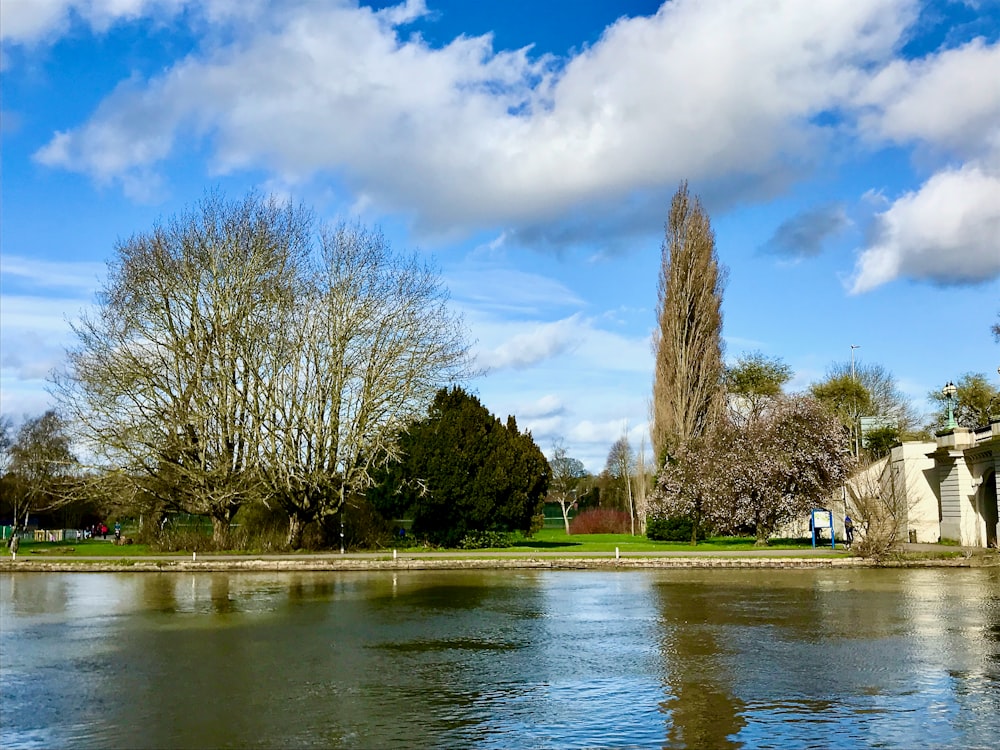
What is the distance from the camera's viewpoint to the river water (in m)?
10.6

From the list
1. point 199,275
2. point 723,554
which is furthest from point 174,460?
point 723,554

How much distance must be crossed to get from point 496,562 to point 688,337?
2907cm

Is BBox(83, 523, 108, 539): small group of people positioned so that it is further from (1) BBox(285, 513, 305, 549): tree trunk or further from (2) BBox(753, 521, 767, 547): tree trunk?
(2) BBox(753, 521, 767, 547): tree trunk

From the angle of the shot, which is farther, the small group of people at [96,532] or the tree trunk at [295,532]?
the small group of people at [96,532]

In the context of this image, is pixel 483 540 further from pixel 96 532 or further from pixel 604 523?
pixel 96 532

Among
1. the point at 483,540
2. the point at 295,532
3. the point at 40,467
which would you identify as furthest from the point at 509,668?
the point at 40,467

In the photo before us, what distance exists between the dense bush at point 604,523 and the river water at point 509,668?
4583cm

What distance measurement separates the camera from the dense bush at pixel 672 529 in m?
50.0

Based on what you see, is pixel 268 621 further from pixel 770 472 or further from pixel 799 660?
pixel 770 472

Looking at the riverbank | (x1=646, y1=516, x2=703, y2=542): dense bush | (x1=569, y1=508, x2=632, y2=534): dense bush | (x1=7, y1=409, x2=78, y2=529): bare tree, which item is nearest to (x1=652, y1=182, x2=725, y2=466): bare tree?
(x1=646, y1=516, x2=703, y2=542): dense bush

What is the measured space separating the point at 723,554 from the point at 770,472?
945 centimetres

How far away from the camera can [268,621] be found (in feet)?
66.1

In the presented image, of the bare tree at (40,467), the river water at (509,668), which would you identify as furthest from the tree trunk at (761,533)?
the bare tree at (40,467)

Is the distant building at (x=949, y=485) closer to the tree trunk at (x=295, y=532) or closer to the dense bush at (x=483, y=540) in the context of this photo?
the dense bush at (x=483, y=540)
